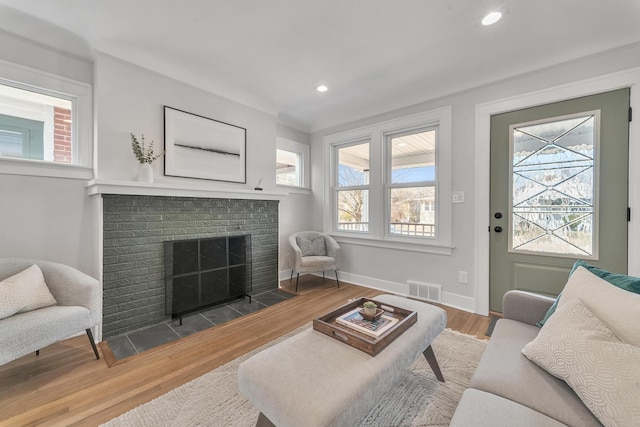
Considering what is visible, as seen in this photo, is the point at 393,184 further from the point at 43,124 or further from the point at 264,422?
the point at 43,124

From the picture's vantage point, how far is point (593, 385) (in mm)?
885

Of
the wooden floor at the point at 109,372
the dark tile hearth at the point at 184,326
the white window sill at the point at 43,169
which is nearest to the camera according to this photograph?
the wooden floor at the point at 109,372

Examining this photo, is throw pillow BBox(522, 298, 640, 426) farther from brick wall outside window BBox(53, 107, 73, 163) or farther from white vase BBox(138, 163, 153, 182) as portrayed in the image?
brick wall outside window BBox(53, 107, 73, 163)

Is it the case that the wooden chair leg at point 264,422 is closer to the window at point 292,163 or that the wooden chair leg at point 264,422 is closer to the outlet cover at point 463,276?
the outlet cover at point 463,276

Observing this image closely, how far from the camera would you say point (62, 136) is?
2.33 metres

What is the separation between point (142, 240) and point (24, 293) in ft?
2.67

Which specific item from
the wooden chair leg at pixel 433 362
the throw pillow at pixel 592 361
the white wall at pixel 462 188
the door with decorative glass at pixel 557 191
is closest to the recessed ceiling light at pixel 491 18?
the white wall at pixel 462 188

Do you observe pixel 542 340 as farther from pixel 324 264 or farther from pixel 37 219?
pixel 37 219

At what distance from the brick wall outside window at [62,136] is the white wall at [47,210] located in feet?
0.74

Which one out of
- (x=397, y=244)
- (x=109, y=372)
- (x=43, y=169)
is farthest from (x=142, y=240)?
(x=397, y=244)

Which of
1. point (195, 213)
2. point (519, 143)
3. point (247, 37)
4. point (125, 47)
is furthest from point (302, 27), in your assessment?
point (519, 143)

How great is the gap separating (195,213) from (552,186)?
11.7 ft

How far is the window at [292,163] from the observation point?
4148 millimetres

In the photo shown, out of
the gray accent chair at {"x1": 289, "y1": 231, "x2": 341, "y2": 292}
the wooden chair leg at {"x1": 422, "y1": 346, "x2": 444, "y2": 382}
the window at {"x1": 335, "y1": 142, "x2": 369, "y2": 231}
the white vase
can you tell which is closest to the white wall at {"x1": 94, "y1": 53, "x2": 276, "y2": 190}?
the white vase
